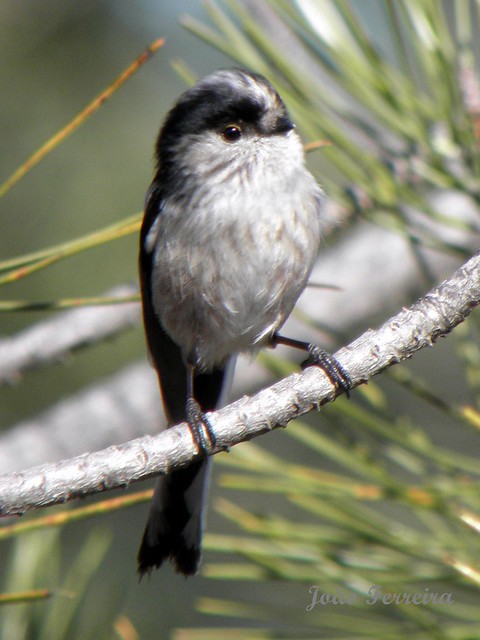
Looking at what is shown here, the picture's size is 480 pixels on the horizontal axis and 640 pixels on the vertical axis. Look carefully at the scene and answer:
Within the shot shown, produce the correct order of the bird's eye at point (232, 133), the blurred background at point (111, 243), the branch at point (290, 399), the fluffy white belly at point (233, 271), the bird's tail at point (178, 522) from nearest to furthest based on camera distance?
the branch at point (290, 399), the bird's tail at point (178, 522), the fluffy white belly at point (233, 271), the bird's eye at point (232, 133), the blurred background at point (111, 243)

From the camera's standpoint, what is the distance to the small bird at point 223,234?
1.99 m

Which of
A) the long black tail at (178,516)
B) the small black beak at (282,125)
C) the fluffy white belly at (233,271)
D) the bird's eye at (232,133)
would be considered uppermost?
the bird's eye at (232,133)

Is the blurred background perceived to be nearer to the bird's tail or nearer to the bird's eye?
the bird's eye

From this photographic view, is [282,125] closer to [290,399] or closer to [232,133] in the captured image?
[232,133]

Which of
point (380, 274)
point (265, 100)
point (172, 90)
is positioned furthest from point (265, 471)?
point (172, 90)

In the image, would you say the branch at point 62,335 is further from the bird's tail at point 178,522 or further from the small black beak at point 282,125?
the small black beak at point 282,125

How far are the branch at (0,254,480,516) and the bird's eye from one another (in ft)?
3.01

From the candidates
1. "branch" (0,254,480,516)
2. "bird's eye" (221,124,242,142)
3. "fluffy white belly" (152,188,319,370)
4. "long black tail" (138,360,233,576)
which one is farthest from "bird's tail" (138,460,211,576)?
"bird's eye" (221,124,242,142)

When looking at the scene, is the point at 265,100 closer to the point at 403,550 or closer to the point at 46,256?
the point at 46,256

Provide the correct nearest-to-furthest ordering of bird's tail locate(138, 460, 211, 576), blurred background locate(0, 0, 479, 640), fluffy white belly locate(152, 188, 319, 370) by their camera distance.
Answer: bird's tail locate(138, 460, 211, 576) → fluffy white belly locate(152, 188, 319, 370) → blurred background locate(0, 0, 479, 640)

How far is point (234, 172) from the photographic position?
2.05 meters

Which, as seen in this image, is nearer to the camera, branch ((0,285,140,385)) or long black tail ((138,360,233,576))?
long black tail ((138,360,233,576))

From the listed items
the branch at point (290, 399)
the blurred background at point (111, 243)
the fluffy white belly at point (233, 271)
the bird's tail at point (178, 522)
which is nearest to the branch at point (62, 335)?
the blurred background at point (111, 243)

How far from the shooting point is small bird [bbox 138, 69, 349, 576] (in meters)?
1.99
